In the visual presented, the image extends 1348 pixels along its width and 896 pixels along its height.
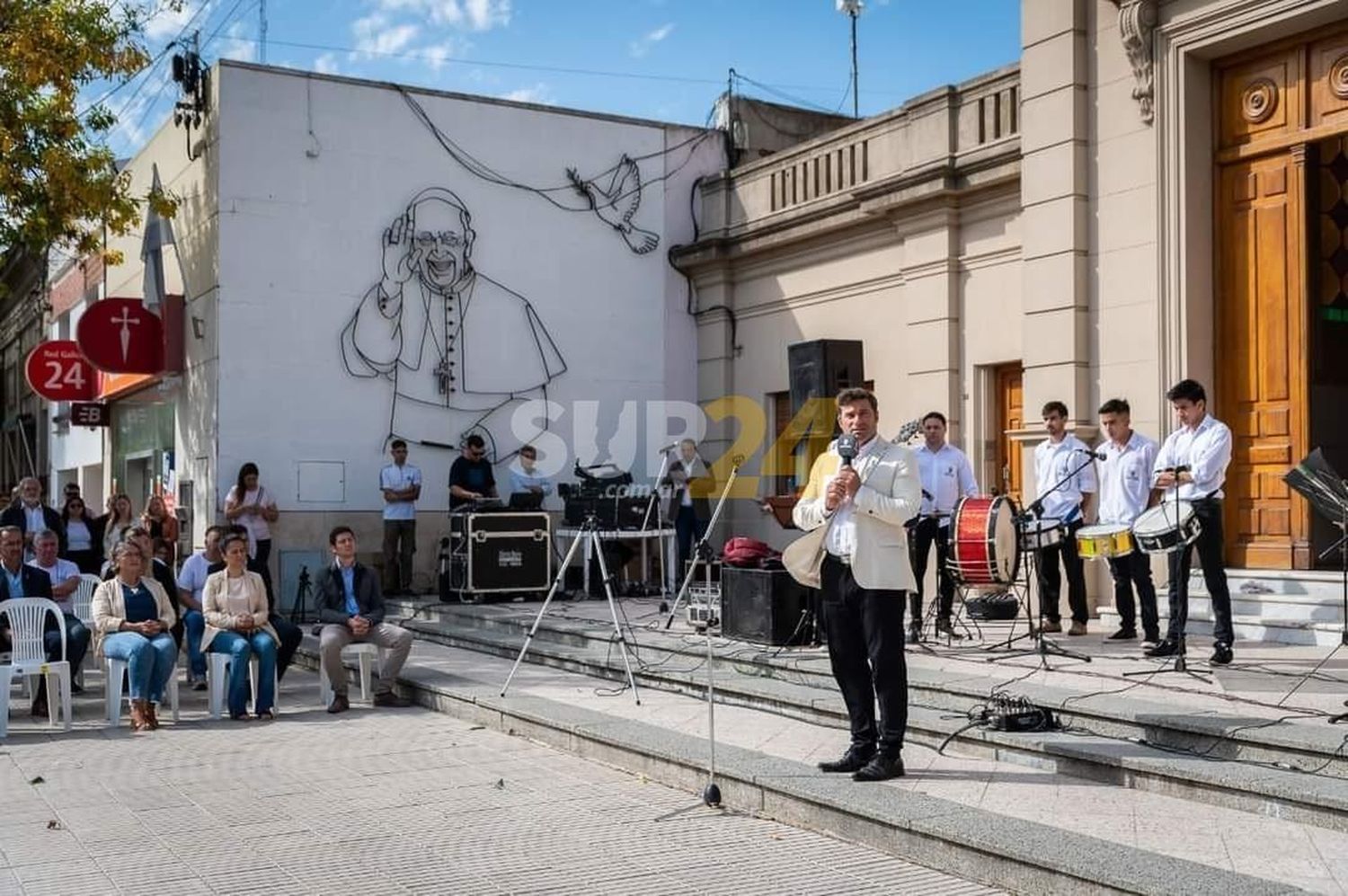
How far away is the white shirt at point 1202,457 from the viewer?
8.43 m

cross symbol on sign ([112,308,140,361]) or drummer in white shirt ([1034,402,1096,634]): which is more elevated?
cross symbol on sign ([112,308,140,361])

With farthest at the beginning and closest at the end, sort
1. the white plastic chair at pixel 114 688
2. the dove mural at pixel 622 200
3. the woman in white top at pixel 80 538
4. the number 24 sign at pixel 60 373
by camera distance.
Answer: the number 24 sign at pixel 60 373 → the dove mural at pixel 622 200 → the woman in white top at pixel 80 538 → the white plastic chair at pixel 114 688

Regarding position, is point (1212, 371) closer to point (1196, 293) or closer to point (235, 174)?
point (1196, 293)

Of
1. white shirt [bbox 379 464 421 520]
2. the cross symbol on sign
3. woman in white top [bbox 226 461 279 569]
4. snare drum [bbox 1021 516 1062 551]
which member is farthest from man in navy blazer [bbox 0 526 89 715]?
the cross symbol on sign

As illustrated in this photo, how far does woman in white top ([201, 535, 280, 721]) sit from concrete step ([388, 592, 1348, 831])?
2756 millimetres

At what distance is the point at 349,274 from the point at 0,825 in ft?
35.3

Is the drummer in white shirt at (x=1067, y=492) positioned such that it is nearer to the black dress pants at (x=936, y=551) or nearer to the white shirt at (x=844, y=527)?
the black dress pants at (x=936, y=551)

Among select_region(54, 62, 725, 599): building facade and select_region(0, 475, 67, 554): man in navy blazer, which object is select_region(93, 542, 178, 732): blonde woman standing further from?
select_region(54, 62, 725, 599): building facade

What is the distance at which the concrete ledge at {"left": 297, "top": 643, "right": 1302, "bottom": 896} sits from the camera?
15.7 feet

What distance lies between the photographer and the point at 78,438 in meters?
25.3

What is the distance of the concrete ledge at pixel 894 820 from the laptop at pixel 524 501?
697cm

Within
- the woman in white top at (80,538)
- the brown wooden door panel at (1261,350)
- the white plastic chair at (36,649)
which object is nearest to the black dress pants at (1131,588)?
the brown wooden door panel at (1261,350)

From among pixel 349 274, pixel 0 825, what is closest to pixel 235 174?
pixel 349 274

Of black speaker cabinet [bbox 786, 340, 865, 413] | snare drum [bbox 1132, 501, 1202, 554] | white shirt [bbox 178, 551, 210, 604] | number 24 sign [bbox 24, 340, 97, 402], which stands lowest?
white shirt [bbox 178, 551, 210, 604]
